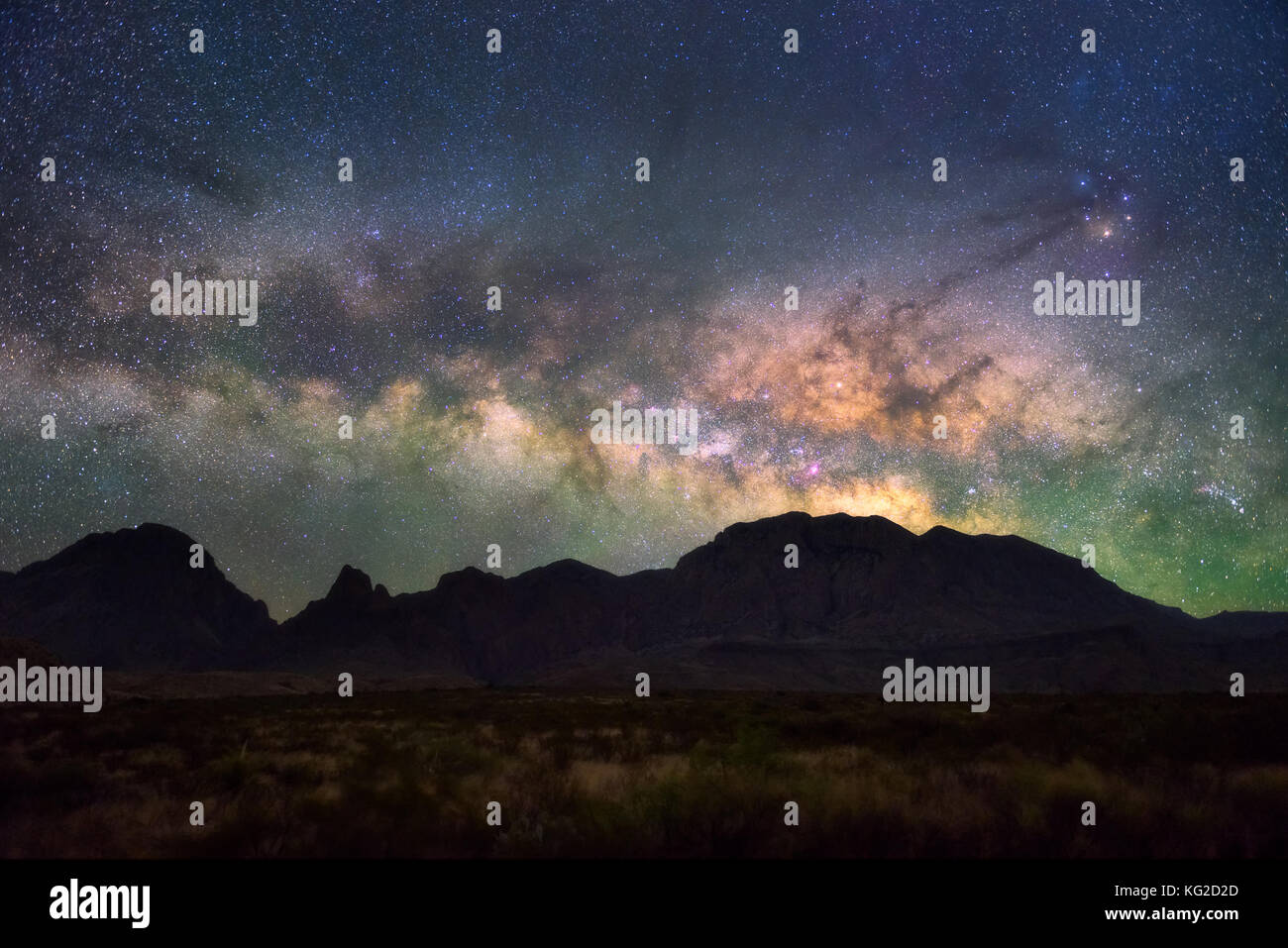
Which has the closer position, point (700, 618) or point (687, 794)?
point (687, 794)

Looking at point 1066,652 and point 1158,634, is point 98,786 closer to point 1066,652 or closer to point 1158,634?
point 1066,652
